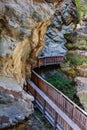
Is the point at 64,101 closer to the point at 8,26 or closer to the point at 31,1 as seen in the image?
the point at 8,26

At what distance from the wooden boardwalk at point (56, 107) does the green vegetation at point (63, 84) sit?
2.14 m

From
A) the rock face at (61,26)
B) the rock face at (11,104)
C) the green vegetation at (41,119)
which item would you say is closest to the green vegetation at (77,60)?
the green vegetation at (41,119)

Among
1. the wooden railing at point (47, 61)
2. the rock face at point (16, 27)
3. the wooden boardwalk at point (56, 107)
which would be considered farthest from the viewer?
the wooden railing at point (47, 61)

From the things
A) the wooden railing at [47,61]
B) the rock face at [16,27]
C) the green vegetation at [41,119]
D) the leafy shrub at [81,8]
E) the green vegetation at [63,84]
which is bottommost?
the green vegetation at [41,119]

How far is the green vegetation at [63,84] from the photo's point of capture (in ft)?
66.2

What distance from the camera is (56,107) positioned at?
50.0 feet

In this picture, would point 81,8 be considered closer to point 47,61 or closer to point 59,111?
point 47,61

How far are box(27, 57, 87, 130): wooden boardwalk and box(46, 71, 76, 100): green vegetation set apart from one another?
7.02 feet

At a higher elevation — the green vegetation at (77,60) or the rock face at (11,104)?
the green vegetation at (77,60)

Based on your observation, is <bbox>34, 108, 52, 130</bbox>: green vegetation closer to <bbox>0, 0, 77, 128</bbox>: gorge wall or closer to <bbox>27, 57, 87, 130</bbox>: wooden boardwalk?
<bbox>27, 57, 87, 130</bbox>: wooden boardwalk

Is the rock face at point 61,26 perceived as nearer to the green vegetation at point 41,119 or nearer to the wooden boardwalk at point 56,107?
the wooden boardwalk at point 56,107

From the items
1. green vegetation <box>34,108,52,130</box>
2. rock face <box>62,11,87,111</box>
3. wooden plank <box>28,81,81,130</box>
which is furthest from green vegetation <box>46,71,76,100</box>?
green vegetation <box>34,108,52,130</box>

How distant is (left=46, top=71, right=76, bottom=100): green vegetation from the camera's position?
20181mm

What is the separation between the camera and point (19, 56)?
17.2 metres
